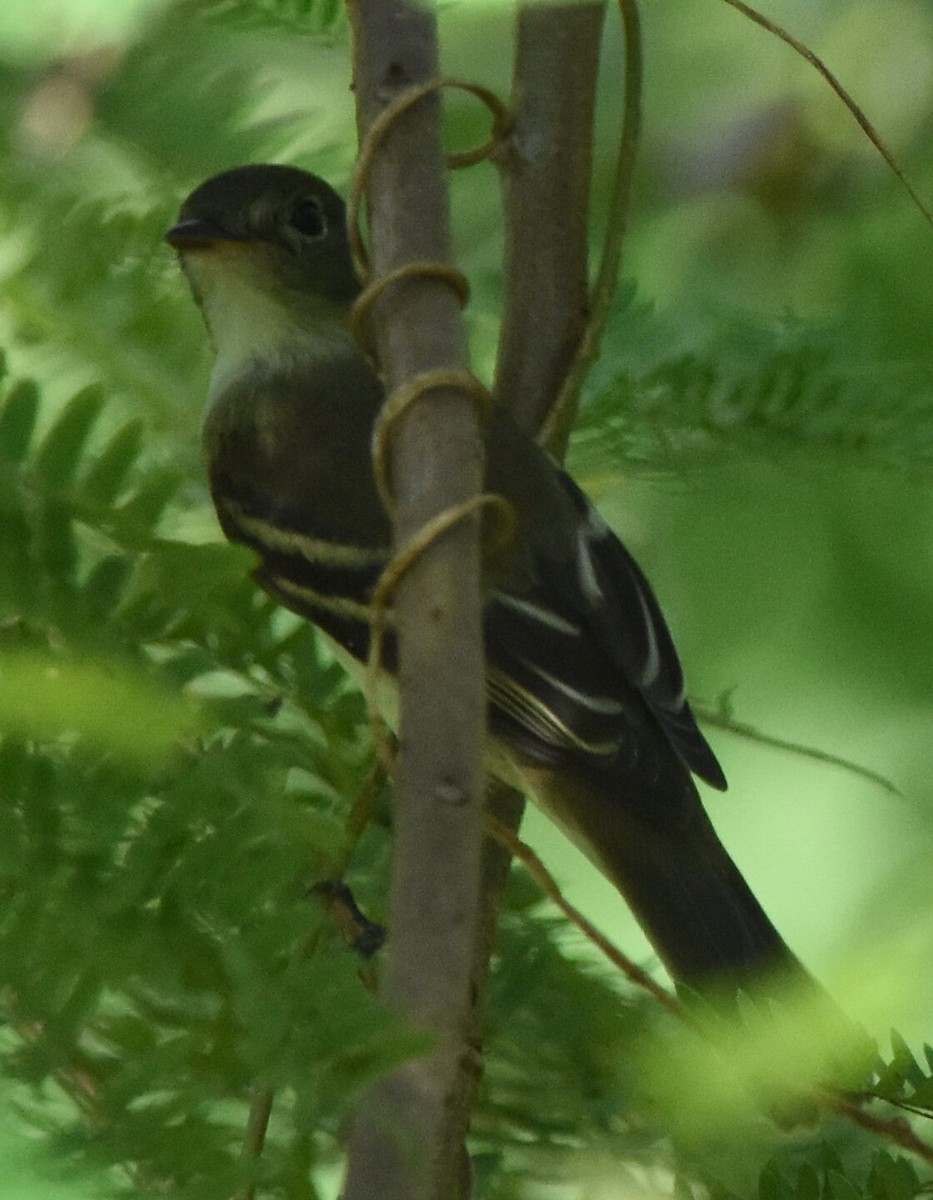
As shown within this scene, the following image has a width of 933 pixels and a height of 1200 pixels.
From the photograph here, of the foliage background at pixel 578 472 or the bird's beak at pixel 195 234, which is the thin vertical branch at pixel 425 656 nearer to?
the foliage background at pixel 578 472

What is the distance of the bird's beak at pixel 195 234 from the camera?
1309 mm

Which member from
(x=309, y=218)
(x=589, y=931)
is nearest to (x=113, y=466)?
(x=589, y=931)

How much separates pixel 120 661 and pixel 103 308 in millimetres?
401

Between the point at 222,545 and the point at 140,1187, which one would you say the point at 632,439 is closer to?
the point at 222,545

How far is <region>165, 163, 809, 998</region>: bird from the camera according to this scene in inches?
53.0

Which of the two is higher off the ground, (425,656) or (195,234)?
(195,234)

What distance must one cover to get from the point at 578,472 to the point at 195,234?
0.32 metres

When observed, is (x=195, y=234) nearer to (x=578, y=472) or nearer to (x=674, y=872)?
(x=578, y=472)

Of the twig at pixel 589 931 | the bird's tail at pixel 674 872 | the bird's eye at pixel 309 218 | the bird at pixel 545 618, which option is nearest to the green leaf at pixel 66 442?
the twig at pixel 589 931

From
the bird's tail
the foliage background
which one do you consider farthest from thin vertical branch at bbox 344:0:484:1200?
the bird's tail

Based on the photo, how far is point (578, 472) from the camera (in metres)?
→ 1.35

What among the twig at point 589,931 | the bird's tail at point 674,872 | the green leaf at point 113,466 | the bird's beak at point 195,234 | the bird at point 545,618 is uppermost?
the bird's beak at point 195,234

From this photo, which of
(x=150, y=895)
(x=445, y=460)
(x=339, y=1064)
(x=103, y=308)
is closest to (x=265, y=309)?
(x=103, y=308)

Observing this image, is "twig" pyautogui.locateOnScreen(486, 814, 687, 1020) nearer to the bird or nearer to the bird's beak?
the bird
